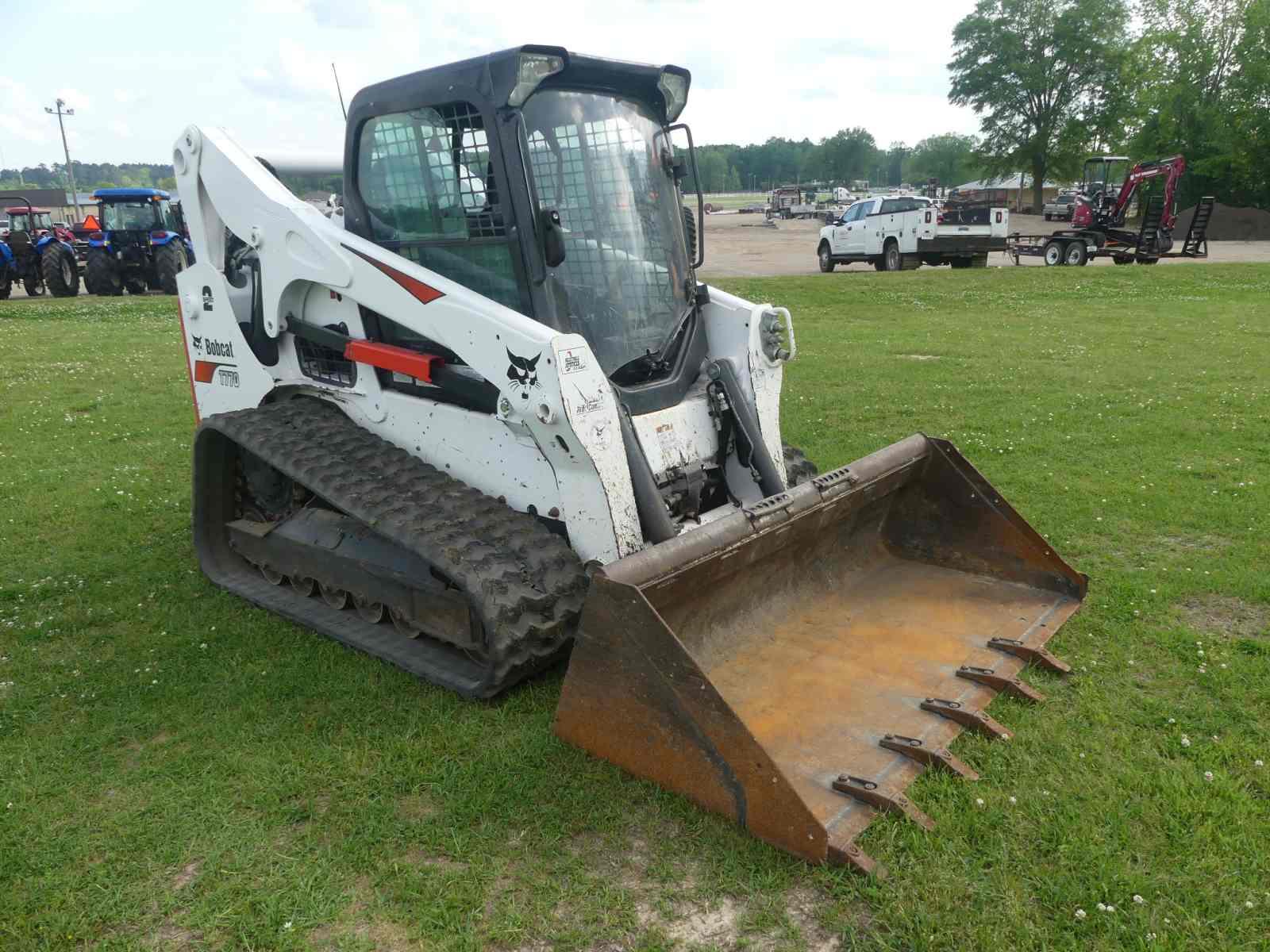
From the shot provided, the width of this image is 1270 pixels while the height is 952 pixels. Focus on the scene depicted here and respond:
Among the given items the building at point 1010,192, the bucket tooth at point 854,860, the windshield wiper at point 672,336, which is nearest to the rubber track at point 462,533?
the windshield wiper at point 672,336

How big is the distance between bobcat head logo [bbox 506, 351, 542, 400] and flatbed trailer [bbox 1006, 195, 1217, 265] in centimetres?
2344

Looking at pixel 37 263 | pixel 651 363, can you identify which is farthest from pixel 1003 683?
pixel 37 263

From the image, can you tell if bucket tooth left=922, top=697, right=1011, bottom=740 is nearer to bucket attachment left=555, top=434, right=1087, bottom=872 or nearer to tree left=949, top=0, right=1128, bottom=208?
bucket attachment left=555, top=434, right=1087, bottom=872

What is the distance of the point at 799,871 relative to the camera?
3.01 m

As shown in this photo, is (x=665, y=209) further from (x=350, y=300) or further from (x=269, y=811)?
(x=269, y=811)

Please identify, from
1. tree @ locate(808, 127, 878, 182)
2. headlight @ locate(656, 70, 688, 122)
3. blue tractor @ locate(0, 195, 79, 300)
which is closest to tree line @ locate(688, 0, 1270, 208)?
blue tractor @ locate(0, 195, 79, 300)

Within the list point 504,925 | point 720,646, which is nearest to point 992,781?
point 720,646

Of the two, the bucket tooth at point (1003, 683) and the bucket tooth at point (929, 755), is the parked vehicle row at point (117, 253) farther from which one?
the bucket tooth at point (929, 755)

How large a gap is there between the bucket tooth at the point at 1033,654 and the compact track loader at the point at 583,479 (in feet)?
0.04

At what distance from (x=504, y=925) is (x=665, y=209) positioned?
3.38 metres

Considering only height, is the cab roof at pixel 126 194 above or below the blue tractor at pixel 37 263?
above

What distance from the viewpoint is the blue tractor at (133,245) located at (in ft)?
73.5

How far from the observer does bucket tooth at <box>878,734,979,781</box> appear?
11.2ft

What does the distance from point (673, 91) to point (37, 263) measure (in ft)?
78.6
